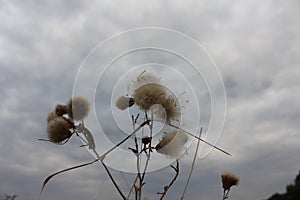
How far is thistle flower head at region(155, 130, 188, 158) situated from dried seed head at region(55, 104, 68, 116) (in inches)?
20.3

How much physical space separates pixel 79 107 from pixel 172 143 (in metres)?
0.51

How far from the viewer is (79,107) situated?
1.72m

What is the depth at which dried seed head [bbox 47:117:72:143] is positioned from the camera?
167 cm

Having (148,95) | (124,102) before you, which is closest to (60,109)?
(124,102)

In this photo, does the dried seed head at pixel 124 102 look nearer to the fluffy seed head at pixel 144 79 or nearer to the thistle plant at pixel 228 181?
the fluffy seed head at pixel 144 79

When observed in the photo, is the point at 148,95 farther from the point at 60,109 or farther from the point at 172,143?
the point at 60,109

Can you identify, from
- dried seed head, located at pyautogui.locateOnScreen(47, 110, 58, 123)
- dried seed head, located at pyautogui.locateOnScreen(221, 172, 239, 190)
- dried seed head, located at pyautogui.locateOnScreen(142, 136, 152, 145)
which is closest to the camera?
dried seed head, located at pyautogui.locateOnScreen(142, 136, 152, 145)

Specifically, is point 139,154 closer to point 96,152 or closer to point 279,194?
point 96,152

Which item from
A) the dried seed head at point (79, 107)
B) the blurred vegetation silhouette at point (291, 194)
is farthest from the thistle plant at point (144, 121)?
the blurred vegetation silhouette at point (291, 194)

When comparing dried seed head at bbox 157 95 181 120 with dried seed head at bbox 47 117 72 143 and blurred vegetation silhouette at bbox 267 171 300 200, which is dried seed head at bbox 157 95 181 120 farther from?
blurred vegetation silhouette at bbox 267 171 300 200

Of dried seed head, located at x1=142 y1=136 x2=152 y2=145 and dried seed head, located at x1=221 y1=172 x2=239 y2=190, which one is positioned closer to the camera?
dried seed head, located at x1=142 y1=136 x2=152 y2=145

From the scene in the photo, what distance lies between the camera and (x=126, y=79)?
173 centimetres

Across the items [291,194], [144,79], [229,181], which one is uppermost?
[291,194]

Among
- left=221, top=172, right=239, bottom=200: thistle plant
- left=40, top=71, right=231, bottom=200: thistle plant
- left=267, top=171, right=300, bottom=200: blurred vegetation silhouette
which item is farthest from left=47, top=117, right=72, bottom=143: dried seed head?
left=267, top=171, right=300, bottom=200: blurred vegetation silhouette
